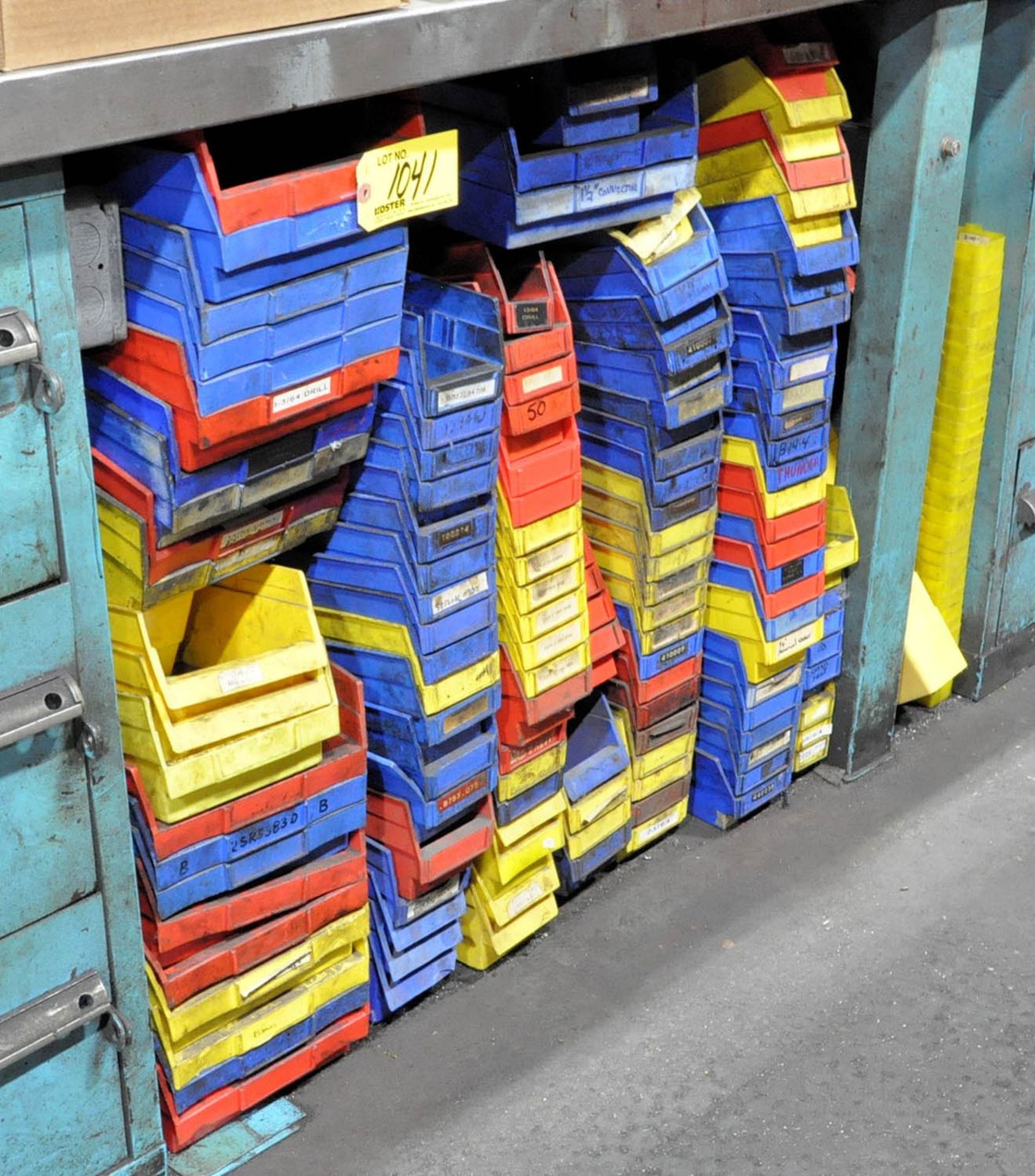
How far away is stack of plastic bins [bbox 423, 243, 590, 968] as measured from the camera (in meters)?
3.20

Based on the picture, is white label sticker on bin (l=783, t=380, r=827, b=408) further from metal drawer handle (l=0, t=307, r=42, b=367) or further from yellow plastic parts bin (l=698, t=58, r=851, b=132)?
metal drawer handle (l=0, t=307, r=42, b=367)

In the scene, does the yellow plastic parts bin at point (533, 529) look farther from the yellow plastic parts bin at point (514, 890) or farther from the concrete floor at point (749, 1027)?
the concrete floor at point (749, 1027)

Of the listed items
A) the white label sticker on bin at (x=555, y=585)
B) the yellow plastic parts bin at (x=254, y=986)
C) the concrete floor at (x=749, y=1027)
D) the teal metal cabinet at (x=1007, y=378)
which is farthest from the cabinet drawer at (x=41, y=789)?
the teal metal cabinet at (x=1007, y=378)

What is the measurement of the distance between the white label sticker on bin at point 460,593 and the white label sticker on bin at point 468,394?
0.40 metres

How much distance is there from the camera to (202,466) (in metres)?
2.63

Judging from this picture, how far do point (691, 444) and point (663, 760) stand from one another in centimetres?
89

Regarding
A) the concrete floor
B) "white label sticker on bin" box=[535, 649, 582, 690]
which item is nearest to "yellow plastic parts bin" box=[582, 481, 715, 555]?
"white label sticker on bin" box=[535, 649, 582, 690]

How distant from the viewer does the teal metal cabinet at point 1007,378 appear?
4188 millimetres

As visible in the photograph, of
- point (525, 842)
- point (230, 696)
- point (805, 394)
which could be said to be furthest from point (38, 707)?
point (805, 394)

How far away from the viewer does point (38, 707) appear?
2.50 meters

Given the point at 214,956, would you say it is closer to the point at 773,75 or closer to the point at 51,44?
the point at 51,44

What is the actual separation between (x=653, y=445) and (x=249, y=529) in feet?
3.57

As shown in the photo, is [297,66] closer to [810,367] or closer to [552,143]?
[552,143]

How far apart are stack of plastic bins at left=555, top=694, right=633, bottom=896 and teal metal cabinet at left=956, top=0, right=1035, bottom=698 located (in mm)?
1503
